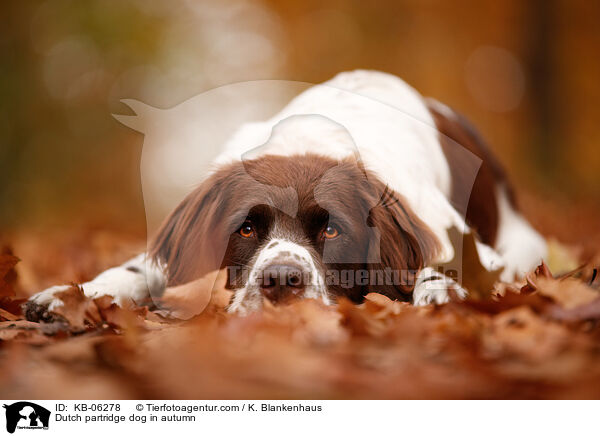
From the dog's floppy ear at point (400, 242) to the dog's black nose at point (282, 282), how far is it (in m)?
0.45

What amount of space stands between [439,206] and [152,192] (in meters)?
1.42

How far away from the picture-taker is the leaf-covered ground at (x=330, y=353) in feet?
4.70

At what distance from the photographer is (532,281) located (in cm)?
216

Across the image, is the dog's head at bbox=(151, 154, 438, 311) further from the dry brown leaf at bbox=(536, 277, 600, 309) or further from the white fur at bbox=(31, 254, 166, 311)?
the dry brown leaf at bbox=(536, 277, 600, 309)

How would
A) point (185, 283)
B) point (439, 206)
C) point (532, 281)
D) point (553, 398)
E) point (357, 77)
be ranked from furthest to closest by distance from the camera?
1. point (357, 77)
2. point (439, 206)
3. point (185, 283)
4. point (532, 281)
5. point (553, 398)

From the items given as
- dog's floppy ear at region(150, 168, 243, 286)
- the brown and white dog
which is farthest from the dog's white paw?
A: dog's floppy ear at region(150, 168, 243, 286)

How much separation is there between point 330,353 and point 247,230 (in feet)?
2.81

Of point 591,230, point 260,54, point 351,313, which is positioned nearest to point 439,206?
point 351,313

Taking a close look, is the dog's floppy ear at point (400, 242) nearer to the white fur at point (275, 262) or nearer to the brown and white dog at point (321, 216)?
the brown and white dog at point (321, 216)

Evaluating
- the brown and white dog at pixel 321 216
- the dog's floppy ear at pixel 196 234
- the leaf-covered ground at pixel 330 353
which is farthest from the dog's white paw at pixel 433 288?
the dog's floppy ear at pixel 196 234

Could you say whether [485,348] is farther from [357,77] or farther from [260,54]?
[260,54]

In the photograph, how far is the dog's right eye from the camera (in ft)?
7.40

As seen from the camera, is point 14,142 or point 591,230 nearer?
point 14,142
